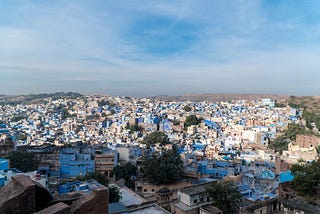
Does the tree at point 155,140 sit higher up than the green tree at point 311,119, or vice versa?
the green tree at point 311,119

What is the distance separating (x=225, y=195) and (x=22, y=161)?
62.2ft

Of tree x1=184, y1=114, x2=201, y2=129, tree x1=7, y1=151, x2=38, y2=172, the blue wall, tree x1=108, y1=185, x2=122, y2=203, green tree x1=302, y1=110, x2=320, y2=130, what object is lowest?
the blue wall

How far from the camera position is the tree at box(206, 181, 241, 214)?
14.8 m

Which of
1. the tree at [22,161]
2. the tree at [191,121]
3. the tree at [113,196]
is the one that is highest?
the tree at [191,121]

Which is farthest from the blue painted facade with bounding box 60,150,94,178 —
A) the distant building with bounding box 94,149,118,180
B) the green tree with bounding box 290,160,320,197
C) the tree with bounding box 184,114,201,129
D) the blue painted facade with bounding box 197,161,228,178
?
the tree with bounding box 184,114,201,129

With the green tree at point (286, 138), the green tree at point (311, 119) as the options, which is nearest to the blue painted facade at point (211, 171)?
the green tree at point (286, 138)

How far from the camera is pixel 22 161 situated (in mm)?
24797

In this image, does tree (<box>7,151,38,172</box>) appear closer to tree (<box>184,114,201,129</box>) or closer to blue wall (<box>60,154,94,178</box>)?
blue wall (<box>60,154,94,178</box>)

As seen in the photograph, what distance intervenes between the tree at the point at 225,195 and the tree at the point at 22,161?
58.6 feet

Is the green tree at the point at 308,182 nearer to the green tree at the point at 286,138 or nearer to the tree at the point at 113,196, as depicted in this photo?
the tree at the point at 113,196

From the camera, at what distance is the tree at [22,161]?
24455 millimetres

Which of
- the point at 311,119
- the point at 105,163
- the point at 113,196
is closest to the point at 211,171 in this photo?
the point at 105,163

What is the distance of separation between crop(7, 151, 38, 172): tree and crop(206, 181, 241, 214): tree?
17873 mm

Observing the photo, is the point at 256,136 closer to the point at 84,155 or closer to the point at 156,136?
the point at 156,136
